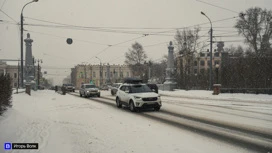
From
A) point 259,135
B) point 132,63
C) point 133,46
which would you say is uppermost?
point 133,46

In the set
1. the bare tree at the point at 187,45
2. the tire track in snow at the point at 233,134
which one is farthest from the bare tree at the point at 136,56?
the tire track in snow at the point at 233,134

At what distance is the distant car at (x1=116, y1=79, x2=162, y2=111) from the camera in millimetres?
14148

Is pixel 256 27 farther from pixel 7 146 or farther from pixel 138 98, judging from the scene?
pixel 7 146

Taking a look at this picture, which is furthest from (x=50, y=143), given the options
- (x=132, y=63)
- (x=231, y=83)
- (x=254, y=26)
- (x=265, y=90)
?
(x=132, y=63)

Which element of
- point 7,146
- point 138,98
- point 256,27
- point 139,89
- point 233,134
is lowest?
point 233,134

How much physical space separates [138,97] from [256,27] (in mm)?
30700

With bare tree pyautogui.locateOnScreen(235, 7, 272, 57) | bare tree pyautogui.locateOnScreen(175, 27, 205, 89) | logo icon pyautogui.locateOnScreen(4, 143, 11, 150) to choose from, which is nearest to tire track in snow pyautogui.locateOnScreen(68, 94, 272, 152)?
logo icon pyautogui.locateOnScreen(4, 143, 11, 150)

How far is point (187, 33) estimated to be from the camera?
5603 centimetres

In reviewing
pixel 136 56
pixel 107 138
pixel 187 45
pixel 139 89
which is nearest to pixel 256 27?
pixel 187 45

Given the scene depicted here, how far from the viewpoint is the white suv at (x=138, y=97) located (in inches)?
557

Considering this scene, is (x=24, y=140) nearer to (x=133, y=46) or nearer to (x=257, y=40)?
(x=257, y=40)

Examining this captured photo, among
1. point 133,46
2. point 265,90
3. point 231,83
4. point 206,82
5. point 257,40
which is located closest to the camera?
point 265,90

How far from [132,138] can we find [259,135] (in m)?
3.99

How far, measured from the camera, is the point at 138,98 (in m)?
14.3
